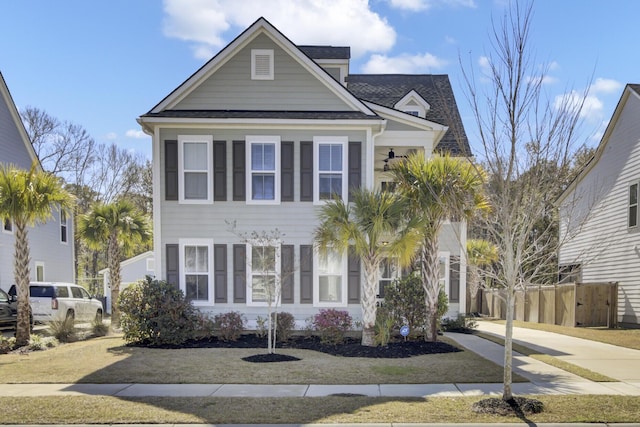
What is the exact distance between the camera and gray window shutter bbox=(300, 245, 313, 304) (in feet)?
43.3

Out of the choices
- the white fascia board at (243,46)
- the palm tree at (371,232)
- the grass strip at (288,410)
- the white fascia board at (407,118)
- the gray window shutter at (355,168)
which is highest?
the white fascia board at (243,46)

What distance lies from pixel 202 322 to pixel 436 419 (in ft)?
26.5

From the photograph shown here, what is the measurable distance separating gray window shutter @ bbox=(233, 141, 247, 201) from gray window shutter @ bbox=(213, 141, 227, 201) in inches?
11.1

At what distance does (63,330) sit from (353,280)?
27.4 ft

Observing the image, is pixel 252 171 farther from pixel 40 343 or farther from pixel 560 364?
pixel 560 364

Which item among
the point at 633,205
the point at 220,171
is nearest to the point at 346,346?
the point at 220,171

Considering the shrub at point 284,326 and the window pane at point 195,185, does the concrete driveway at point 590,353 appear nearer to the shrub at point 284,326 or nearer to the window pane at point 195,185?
the shrub at point 284,326

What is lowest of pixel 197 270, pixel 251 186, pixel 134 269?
pixel 134 269

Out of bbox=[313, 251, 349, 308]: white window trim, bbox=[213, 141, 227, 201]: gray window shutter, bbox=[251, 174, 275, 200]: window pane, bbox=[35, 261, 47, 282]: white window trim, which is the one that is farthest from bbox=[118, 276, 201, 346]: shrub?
bbox=[35, 261, 47, 282]: white window trim

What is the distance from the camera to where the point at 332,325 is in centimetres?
1194

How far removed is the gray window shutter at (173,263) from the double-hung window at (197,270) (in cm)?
12

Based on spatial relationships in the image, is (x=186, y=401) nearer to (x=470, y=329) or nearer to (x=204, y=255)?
(x=204, y=255)

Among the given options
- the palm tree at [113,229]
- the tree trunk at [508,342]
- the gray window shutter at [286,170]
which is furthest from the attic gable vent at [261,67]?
the tree trunk at [508,342]

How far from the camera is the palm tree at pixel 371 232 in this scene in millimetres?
10844
